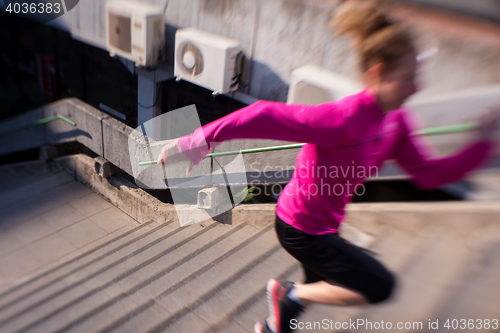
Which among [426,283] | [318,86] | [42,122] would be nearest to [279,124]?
[426,283]

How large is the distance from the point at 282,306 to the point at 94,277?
7.89ft

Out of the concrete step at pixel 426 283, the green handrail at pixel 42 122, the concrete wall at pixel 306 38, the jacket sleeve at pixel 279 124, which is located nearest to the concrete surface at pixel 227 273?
the concrete step at pixel 426 283

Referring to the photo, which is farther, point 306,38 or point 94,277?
→ point 306,38

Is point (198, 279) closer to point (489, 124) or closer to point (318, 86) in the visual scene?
point (489, 124)

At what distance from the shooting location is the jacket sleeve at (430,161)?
167 cm

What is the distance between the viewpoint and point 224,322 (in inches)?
104

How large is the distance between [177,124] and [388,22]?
6.70 metres

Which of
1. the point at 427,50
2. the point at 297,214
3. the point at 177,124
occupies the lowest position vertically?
the point at 177,124

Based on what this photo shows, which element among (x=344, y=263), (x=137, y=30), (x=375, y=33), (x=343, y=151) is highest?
(x=375, y=33)

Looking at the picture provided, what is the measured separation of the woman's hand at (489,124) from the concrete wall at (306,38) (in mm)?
1576

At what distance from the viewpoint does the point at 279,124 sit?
1.39 metres

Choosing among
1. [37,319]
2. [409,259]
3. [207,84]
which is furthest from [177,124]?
[409,259]

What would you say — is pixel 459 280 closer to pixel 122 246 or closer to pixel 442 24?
pixel 442 24

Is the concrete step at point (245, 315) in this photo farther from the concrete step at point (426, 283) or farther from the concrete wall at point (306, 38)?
the concrete wall at point (306, 38)
